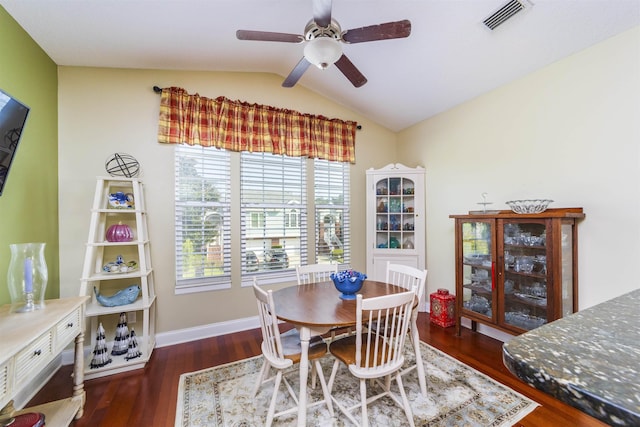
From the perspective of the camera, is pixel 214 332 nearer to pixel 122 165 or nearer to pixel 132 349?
pixel 132 349

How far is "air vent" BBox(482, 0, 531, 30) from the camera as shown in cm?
Answer: 193

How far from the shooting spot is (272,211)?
11.0ft

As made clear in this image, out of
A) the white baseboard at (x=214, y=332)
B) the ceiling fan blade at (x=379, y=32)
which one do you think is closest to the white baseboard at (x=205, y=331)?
the white baseboard at (x=214, y=332)

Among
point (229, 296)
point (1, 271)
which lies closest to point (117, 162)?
point (1, 271)

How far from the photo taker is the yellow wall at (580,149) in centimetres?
203

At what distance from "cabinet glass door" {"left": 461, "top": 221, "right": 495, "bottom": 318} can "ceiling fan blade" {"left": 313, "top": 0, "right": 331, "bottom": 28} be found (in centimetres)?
235

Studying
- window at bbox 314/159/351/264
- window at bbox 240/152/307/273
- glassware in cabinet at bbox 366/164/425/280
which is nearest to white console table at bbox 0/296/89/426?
window at bbox 240/152/307/273

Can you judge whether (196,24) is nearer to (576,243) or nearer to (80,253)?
(80,253)

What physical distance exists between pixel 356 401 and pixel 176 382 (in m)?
1.47

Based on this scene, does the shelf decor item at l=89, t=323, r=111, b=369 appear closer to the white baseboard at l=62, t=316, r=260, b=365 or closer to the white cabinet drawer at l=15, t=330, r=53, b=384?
the white baseboard at l=62, t=316, r=260, b=365

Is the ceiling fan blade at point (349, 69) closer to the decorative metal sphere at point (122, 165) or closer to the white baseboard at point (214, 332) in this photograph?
the decorative metal sphere at point (122, 165)

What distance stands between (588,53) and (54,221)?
4857 millimetres

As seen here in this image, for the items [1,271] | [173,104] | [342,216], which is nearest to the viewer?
[1,271]

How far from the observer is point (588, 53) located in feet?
7.24
